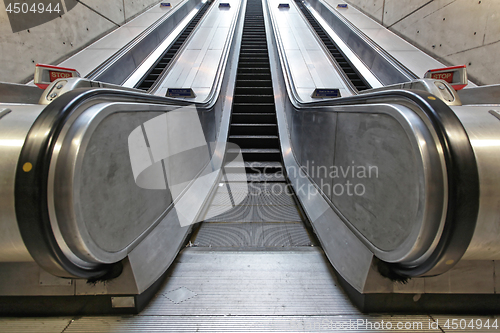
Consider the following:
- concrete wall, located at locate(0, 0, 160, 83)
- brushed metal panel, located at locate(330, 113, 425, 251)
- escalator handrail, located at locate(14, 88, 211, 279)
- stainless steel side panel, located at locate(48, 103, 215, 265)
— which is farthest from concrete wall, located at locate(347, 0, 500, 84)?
concrete wall, located at locate(0, 0, 160, 83)

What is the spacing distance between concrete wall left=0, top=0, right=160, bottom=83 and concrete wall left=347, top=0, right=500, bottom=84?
696cm

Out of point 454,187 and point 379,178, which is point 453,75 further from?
point 454,187

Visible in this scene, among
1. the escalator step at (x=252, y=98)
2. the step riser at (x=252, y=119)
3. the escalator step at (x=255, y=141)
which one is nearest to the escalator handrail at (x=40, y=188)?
the escalator step at (x=255, y=141)

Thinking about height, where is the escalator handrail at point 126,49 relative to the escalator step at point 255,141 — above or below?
above

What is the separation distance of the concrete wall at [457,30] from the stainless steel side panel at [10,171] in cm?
520

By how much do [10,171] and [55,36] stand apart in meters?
4.79

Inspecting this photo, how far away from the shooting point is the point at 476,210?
921 millimetres

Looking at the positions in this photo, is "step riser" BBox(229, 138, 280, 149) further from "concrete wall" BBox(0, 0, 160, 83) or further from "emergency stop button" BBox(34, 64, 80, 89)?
"concrete wall" BBox(0, 0, 160, 83)

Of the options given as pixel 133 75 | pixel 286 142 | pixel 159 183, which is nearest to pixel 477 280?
pixel 159 183

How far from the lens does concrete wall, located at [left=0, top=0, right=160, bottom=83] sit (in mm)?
3494

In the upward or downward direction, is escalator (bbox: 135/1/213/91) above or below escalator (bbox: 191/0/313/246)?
above

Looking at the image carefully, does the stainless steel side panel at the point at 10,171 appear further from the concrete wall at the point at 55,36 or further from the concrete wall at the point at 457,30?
the concrete wall at the point at 457,30

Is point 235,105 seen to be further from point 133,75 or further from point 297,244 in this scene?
point 297,244

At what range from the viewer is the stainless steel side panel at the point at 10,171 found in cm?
97
